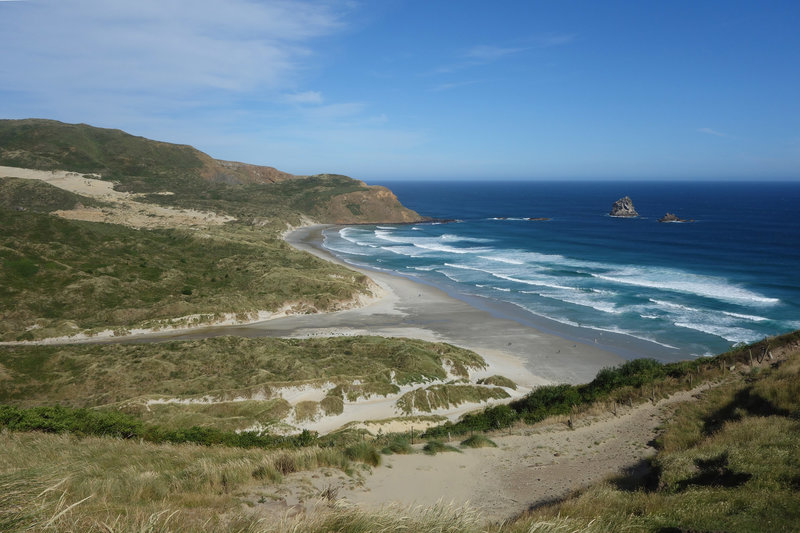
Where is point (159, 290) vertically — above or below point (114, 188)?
below

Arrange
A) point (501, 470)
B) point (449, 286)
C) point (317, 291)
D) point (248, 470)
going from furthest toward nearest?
point (449, 286)
point (317, 291)
point (501, 470)
point (248, 470)

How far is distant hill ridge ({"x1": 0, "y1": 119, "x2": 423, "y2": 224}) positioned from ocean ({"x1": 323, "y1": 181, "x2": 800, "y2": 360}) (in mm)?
15606

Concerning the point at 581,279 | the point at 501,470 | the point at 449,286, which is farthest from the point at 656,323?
the point at 501,470

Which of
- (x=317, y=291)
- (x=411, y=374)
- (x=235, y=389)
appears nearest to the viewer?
(x=235, y=389)

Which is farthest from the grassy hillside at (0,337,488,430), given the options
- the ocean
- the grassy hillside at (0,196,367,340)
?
the ocean

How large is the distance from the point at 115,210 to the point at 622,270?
323 feet

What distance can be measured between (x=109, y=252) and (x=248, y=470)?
54.5 meters

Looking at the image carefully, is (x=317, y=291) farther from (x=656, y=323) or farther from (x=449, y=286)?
(x=656, y=323)

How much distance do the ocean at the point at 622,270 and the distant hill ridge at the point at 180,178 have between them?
1561cm

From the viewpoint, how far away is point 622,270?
214ft

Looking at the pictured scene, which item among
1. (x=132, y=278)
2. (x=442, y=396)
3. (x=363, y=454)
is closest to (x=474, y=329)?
(x=442, y=396)

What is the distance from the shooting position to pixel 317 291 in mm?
52750

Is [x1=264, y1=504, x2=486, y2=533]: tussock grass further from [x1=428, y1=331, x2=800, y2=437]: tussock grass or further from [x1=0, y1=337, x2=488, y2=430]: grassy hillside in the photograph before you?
[x1=0, y1=337, x2=488, y2=430]: grassy hillside

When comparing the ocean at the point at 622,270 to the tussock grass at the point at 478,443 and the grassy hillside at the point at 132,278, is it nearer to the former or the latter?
the grassy hillside at the point at 132,278
